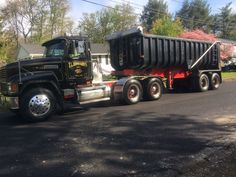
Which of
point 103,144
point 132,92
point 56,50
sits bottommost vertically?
point 103,144

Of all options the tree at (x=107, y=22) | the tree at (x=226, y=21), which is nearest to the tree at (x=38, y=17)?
the tree at (x=107, y=22)

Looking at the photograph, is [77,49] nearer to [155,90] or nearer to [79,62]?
[79,62]

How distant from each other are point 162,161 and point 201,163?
64 centimetres

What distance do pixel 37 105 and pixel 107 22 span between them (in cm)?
6089

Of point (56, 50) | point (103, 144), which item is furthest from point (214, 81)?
point (103, 144)

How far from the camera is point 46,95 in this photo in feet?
37.1

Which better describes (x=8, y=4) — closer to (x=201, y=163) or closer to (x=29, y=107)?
(x=29, y=107)

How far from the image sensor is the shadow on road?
6.36 meters

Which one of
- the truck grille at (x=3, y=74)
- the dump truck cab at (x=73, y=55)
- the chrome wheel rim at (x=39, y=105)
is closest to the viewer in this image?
the chrome wheel rim at (x=39, y=105)

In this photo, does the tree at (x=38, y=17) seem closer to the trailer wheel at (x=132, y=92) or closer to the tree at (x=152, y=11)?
the tree at (x=152, y=11)

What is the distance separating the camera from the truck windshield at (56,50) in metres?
12.5

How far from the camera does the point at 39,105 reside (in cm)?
1112

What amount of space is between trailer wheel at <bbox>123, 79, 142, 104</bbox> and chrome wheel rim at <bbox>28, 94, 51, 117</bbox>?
146 inches

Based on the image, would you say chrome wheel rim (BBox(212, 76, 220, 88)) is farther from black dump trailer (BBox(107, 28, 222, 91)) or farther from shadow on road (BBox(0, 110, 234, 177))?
shadow on road (BBox(0, 110, 234, 177))
